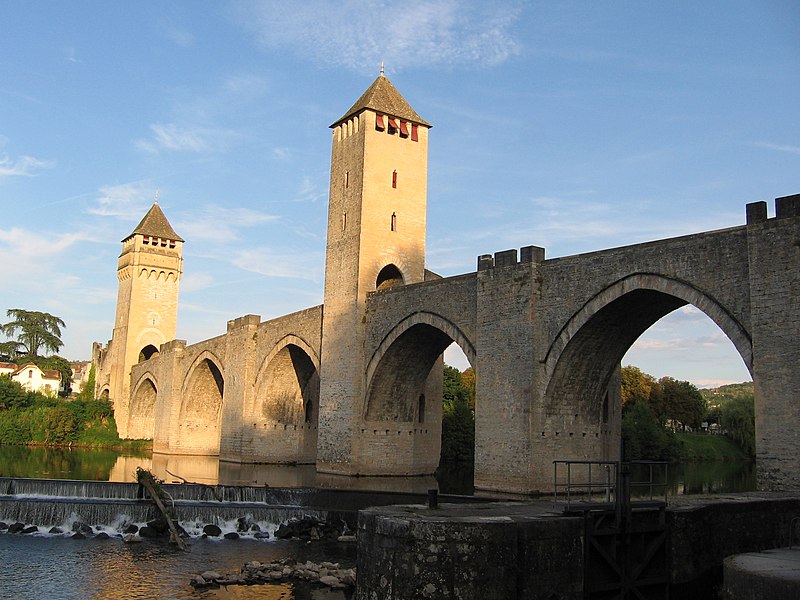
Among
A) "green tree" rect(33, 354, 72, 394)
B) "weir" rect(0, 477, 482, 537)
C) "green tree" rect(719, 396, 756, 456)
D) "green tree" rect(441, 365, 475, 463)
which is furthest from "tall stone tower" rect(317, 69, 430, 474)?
"green tree" rect(33, 354, 72, 394)

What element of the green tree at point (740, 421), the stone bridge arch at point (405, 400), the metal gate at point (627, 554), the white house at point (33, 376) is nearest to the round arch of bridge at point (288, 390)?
the stone bridge arch at point (405, 400)

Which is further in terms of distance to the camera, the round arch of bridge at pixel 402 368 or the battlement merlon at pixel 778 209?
the round arch of bridge at pixel 402 368

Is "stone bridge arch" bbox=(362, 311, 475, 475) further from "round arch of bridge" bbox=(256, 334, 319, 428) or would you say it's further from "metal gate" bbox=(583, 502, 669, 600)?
"metal gate" bbox=(583, 502, 669, 600)

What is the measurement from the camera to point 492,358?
21453 mm

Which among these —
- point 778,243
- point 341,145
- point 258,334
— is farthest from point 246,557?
point 258,334

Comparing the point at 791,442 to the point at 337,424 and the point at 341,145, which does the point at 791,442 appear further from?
the point at 341,145

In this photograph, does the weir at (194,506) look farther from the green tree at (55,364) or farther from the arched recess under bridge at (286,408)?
the green tree at (55,364)

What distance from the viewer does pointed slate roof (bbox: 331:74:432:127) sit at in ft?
92.6

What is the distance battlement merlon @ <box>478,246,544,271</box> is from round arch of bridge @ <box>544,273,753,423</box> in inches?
84.8

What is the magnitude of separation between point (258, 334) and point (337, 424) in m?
8.77

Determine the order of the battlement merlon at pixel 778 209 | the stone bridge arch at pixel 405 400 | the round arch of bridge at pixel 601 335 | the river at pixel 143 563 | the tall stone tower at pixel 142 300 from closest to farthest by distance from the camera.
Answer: the river at pixel 143 563, the battlement merlon at pixel 778 209, the round arch of bridge at pixel 601 335, the stone bridge arch at pixel 405 400, the tall stone tower at pixel 142 300

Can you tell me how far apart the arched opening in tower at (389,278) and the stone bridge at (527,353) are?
1.92m

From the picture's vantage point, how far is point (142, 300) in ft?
172

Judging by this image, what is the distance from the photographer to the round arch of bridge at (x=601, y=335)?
1777cm
